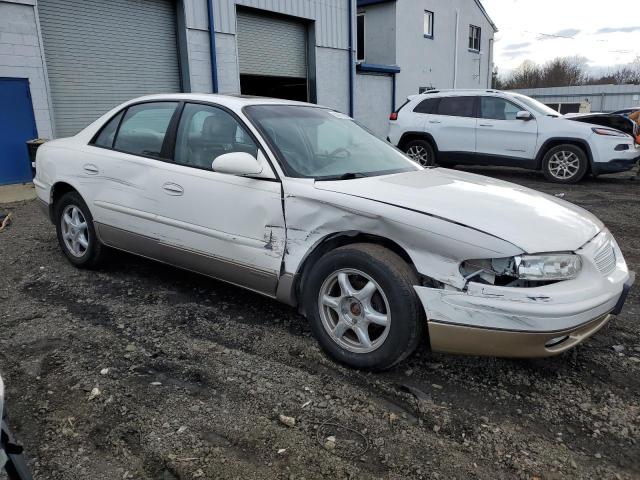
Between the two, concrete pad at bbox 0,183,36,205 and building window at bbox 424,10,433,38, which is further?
building window at bbox 424,10,433,38

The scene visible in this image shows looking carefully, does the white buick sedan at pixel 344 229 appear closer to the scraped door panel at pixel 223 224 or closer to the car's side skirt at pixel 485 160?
the scraped door panel at pixel 223 224

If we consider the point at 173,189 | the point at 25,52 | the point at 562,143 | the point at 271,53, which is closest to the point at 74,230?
the point at 173,189

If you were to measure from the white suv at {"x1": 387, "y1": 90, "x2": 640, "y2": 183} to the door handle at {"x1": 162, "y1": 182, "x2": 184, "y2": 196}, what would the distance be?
27.3ft

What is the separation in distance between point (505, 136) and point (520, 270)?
28.5ft

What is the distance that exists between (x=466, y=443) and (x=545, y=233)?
1.18m

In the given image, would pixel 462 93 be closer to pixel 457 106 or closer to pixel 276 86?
pixel 457 106

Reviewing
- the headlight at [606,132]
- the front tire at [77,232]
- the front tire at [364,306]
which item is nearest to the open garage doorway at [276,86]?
the headlight at [606,132]

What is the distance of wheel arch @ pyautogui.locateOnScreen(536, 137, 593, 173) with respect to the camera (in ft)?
32.4

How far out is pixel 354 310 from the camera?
2977 millimetres

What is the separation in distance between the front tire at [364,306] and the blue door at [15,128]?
802cm

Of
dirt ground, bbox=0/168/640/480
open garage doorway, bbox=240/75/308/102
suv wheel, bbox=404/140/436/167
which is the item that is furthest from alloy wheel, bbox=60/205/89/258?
open garage doorway, bbox=240/75/308/102

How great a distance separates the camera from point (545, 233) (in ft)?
9.07

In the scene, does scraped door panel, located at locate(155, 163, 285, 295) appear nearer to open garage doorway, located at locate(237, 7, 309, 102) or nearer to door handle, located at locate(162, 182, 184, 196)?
door handle, located at locate(162, 182, 184, 196)

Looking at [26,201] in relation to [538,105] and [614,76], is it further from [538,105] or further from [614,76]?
[614,76]
